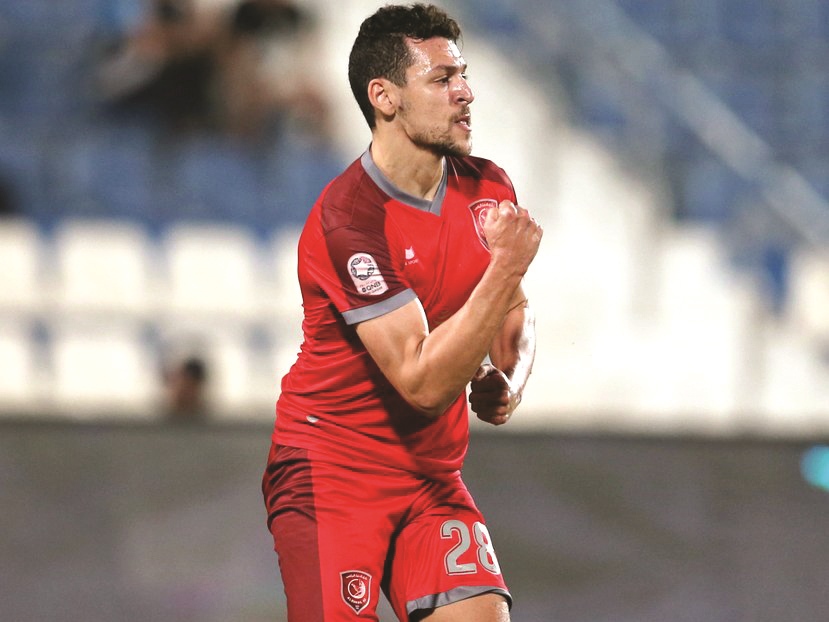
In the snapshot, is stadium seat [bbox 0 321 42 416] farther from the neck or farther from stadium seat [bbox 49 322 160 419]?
the neck

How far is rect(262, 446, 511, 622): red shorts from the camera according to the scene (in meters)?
3.26

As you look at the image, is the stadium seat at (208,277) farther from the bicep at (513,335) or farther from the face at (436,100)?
the face at (436,100)

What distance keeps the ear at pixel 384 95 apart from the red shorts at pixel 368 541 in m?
0.89

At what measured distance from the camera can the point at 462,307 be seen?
3102mm

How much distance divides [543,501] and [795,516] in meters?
0.94

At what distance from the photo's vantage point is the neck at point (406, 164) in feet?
10.9

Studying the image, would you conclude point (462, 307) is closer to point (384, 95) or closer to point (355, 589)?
point (384, 95)

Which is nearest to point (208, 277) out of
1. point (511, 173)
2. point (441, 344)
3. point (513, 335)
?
point (511, 173)

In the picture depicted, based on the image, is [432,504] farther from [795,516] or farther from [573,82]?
[573,82]

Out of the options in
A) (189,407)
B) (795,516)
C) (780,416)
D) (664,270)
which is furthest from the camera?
(664,270)

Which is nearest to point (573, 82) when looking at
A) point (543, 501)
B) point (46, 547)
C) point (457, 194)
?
point (543, 501)

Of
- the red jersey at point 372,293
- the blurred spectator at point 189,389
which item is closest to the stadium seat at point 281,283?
the blurred spectator at point 189,389

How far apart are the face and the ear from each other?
22mm

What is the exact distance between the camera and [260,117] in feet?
27.6
